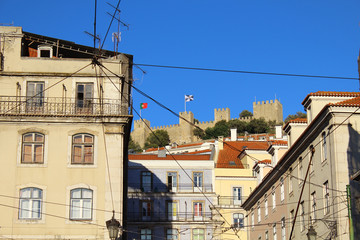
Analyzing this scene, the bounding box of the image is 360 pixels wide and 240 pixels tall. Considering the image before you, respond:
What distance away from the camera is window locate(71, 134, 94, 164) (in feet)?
115

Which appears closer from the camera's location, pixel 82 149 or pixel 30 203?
pixel 30 203

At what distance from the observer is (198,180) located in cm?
7419

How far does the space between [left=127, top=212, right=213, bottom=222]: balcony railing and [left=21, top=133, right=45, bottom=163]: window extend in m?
37.4

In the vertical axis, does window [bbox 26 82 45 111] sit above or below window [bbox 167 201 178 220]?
above

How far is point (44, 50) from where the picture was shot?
3966 cm

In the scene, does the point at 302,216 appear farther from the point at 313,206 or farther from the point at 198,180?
the point at 198,180

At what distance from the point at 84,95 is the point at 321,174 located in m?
12.5

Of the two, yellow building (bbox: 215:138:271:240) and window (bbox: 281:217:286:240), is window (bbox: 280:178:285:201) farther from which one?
yellow building (bbox: 215:138:271:240)

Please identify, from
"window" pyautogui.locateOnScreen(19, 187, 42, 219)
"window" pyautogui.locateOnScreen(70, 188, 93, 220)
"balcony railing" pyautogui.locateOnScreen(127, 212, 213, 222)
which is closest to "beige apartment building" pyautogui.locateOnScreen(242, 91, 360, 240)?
"window" pyautogui.locateOnScreen(70, 188, 93, 220)

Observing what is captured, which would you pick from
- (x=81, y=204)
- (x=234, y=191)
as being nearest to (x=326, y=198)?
(x=81, y=204)

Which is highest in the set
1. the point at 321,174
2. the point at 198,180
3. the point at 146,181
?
the point at 198,180

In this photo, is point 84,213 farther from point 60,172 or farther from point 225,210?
point 225,210

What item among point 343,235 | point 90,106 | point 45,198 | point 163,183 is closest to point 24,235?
point 45,198

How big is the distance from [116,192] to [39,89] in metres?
6.67
